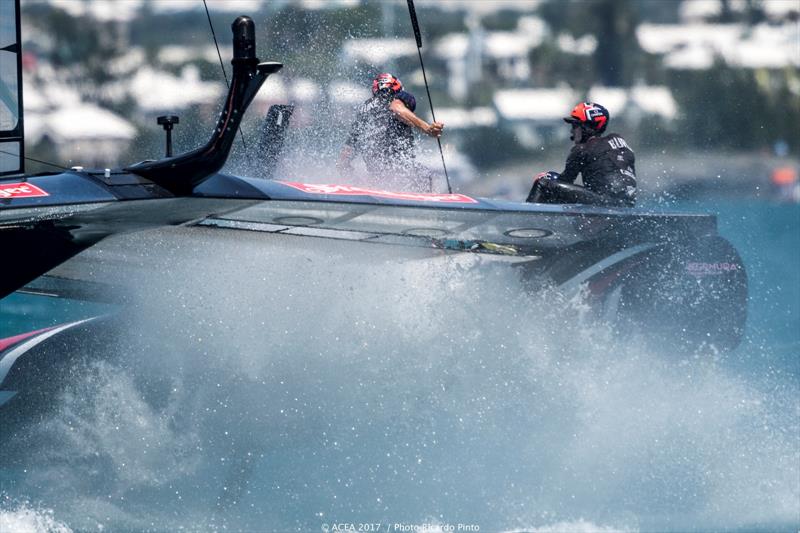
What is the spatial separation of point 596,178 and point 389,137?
105 centimetres

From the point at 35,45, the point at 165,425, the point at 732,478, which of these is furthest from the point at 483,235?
the point at 35,45

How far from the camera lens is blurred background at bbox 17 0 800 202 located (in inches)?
695

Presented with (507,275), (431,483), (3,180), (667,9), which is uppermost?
(667,9)

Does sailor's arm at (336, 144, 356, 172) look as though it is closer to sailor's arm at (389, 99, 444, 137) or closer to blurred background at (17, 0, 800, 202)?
sailor's arm at (389, 99, 444, 137)

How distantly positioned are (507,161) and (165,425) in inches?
496

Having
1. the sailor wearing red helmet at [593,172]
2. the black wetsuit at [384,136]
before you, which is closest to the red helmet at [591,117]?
the sailor wearing red helmet at [593,172]

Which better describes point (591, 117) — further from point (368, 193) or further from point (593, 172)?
point (368, 193)

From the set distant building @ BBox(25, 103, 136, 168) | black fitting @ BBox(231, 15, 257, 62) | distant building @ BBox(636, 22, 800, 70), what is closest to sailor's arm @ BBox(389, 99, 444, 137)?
black fitting @ BBox(231, 15, 257, 62)

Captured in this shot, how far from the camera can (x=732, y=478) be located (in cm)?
536

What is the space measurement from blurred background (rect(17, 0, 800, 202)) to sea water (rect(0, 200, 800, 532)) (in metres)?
10.2

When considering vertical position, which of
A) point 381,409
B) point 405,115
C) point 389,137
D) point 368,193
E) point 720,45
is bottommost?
point 381,409

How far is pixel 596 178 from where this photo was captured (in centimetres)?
602

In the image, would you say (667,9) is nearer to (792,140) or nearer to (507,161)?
(792,140)

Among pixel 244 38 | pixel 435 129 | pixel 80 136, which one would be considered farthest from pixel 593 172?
pixel 80 136
